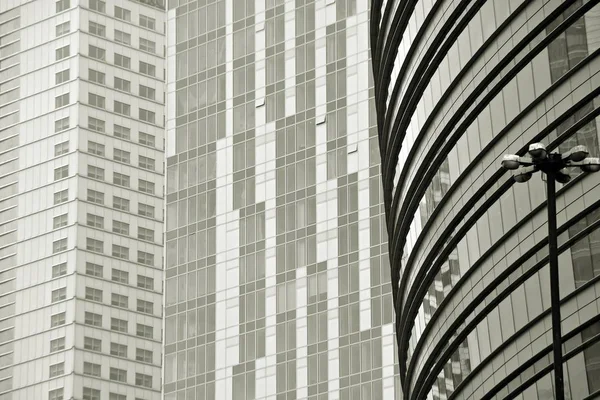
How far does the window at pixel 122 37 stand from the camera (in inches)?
7402

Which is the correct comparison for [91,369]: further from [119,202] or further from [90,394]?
[119,202]

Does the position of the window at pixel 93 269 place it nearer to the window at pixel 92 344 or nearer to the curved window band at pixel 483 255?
the window at pixel 92 344

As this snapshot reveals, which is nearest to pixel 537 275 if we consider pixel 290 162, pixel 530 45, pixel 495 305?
pixel 495 305

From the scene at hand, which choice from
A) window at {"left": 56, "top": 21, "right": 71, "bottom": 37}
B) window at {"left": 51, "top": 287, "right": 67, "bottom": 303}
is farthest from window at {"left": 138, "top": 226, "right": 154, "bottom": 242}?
window at {"left": 56, "top": 21, "right": 71, "bottom": 37}

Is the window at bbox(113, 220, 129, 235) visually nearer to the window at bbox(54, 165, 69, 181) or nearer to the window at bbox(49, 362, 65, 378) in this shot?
the window at bbox(54, 165, 69, 181)

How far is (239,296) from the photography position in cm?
13200

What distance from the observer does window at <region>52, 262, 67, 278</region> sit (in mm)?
178375

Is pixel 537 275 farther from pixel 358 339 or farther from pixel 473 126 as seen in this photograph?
pixel 358 339

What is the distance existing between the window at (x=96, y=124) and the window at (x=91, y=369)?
87.2ft

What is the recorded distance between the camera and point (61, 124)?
183m

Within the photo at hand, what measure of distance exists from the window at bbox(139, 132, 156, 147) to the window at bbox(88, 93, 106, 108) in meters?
6.13

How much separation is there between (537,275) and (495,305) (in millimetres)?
3250

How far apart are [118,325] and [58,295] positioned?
24.6 ft

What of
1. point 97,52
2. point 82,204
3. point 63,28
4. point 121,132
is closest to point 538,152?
point 82,204
